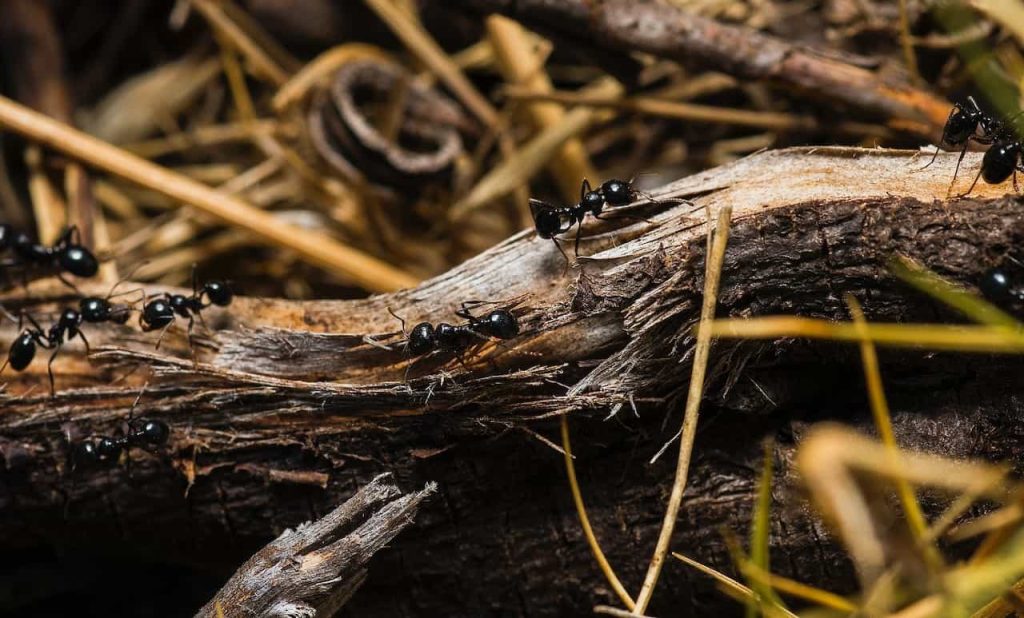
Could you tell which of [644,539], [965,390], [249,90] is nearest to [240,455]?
[644,539]

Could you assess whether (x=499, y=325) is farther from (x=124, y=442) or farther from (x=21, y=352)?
(x=21, y=352)

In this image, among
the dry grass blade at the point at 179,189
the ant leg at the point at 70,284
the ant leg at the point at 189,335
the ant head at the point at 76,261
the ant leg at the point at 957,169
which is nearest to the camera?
the ant leg at the point at 957,169

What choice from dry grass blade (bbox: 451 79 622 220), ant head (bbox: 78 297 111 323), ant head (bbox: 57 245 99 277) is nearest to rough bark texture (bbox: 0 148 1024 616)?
ant head (bbox: 78 297 111 323)

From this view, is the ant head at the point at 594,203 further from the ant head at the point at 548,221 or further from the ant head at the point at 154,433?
the ant head at the point at 154,433

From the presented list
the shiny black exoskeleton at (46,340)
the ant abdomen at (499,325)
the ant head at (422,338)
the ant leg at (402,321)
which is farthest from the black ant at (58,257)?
the ant abdomen at (499,325)

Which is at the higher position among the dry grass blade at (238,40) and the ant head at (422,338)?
the dry grass blade at (238,40)

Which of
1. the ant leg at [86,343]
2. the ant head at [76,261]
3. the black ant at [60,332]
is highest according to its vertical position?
the ant head at [76,261]

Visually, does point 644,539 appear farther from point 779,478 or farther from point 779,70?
point 779,70
